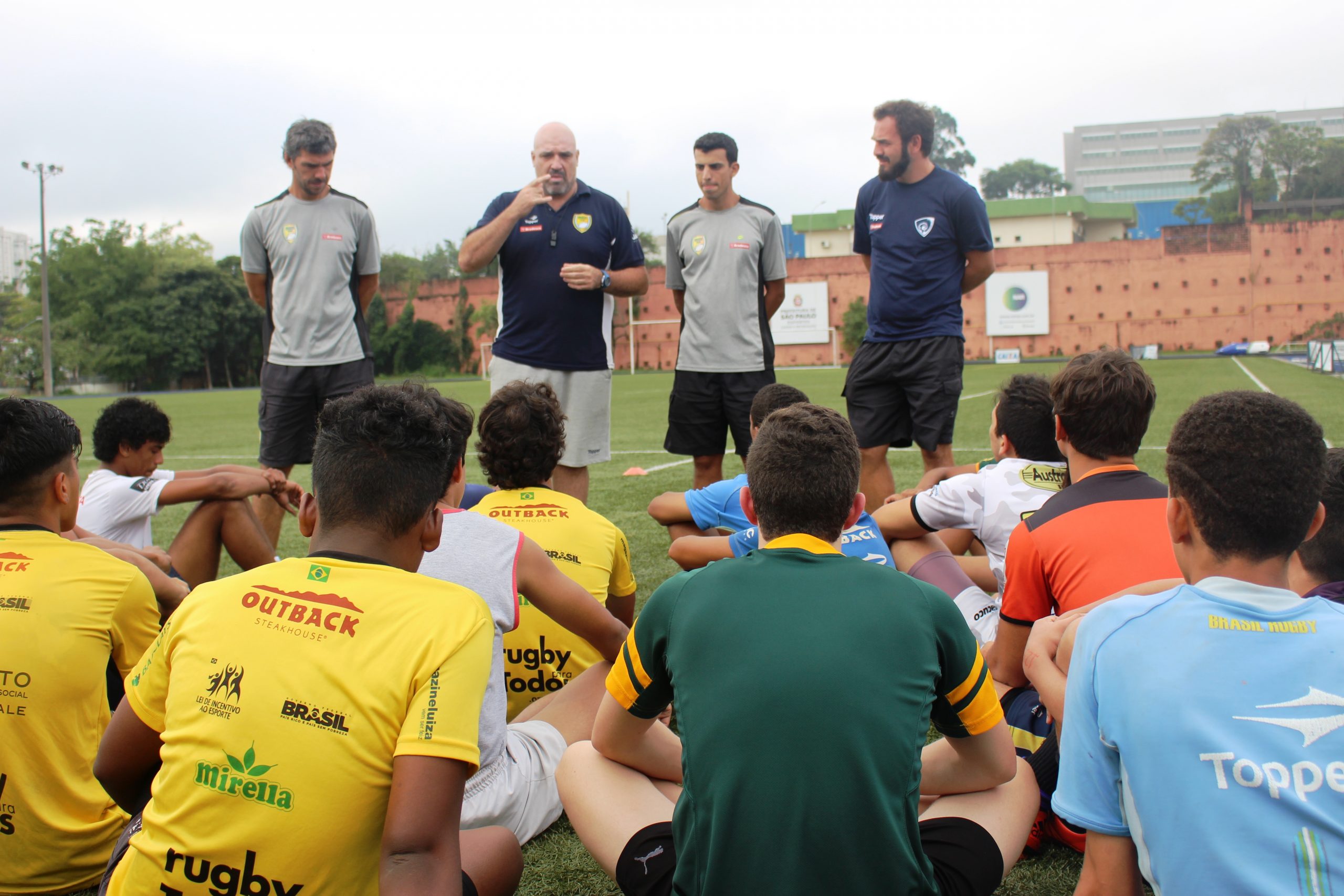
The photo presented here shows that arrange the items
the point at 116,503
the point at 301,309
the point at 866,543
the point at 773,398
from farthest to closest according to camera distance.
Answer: the point at 301,309 < the point at 116,503 < the point at 773,398 < the point at 866,543

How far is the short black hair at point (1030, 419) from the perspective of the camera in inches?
128

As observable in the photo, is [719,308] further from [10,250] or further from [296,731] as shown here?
[10,250]

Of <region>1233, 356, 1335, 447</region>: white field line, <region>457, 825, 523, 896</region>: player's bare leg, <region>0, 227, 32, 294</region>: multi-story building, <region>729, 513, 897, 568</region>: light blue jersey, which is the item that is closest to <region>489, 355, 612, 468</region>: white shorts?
<region>729, 513, 897, 568</region>: light blue jersey

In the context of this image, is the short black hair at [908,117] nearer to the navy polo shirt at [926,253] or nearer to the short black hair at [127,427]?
the navy polo shirt at [926,253]

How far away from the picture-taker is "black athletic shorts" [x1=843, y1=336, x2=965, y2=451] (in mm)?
5488

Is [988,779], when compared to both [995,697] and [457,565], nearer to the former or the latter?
[995,697]

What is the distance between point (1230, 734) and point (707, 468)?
4841 millimetres

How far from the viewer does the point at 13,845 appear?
2.12 metres

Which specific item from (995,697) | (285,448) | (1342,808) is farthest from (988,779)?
(285,448)

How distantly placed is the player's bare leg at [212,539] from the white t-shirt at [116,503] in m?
0.17

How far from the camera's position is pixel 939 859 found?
1.70 metres

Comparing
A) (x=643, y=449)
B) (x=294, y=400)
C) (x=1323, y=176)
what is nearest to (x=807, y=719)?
(x=294, y=400)

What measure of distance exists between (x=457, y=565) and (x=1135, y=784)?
60.2 inches

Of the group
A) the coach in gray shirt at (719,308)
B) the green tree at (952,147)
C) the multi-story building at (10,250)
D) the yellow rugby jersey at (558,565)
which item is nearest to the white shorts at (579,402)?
the coach in gray shirt at (719,308)
